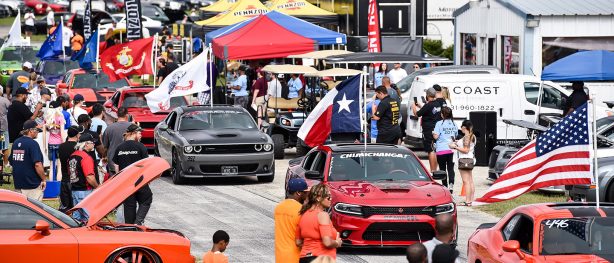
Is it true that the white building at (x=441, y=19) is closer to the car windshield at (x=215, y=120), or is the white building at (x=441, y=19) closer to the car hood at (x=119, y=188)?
the car windshield at (x=215, y=120)

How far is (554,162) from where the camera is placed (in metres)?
13.5

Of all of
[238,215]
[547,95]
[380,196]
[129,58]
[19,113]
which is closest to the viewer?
[380,196]

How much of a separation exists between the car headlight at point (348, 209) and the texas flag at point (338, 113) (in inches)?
121

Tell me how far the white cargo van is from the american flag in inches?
513

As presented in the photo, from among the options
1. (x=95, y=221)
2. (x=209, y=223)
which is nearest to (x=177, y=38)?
(x=209, y=223)

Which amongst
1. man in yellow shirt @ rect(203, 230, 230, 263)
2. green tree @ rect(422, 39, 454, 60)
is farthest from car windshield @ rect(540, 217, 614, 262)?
green tree @ rect(422, 39, 454, 60)

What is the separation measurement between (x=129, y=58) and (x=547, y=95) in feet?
31.2

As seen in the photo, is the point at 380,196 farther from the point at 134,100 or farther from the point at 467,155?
the point at 134,100

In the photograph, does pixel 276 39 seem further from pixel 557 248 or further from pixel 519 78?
pixel 557 248

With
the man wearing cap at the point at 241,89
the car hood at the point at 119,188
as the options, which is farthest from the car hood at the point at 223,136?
the car hood at the point at 119,188

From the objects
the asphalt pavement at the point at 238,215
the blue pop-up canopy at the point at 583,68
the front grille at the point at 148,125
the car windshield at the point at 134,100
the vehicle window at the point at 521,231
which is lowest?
the asphalt pavement at the point at 238,215

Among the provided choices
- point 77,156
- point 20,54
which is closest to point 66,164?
point 77,156

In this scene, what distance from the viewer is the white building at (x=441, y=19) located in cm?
4447

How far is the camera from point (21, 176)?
1823 cm
